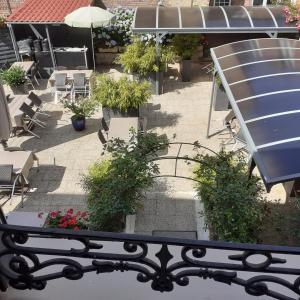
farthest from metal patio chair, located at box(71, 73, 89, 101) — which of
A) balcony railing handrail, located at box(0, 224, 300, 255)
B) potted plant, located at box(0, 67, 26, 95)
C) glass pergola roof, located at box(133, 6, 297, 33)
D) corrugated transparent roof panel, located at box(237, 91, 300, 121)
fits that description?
balcony railing handrail, located at box(0, 224, 300, 255)

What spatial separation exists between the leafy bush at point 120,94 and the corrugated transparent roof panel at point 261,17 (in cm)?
538

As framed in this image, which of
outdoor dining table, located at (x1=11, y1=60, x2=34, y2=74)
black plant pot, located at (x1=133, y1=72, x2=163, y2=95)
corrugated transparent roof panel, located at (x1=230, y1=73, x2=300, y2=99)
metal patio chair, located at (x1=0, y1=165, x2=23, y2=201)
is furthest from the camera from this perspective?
outdoor dining table, located at (x1=11, y1=60, x2=34, y2=74)

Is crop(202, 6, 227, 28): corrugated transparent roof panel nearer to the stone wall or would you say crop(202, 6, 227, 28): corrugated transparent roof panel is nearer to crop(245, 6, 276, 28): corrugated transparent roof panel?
crop(245, 6, 276, 28): corrugated transparent roof panel

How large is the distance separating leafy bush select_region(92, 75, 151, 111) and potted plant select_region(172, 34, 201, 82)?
13.4 feet

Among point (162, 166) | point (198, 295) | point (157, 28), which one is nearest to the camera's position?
point (198, 295)

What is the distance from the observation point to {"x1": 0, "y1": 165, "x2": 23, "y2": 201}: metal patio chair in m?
8.16

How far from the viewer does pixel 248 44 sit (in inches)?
421

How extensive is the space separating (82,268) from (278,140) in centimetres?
508

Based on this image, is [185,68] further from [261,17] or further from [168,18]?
[261,17]

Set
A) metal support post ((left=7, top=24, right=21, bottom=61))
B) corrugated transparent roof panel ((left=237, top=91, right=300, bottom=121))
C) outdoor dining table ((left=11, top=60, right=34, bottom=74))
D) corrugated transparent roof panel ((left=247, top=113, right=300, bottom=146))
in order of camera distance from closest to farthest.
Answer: corrugated transparent roof panel ((left=247, top=113, right=300, bottom=146)) → corrugated transparent roof panel ((left=237, top=91, right=300, bottom=121)) → outdoor dining table ((left=11, top=60, right=34, bottom=74)) → metal support post ((left=7, top=24, right=21, bottom=61))

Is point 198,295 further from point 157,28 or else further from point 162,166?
point 157,28

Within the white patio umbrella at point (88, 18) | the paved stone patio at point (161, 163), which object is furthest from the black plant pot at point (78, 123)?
the white patio umbrella at point (88, 18)

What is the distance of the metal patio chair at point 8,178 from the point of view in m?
8.16

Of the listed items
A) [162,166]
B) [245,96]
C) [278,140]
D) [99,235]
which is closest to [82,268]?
[99,235]
